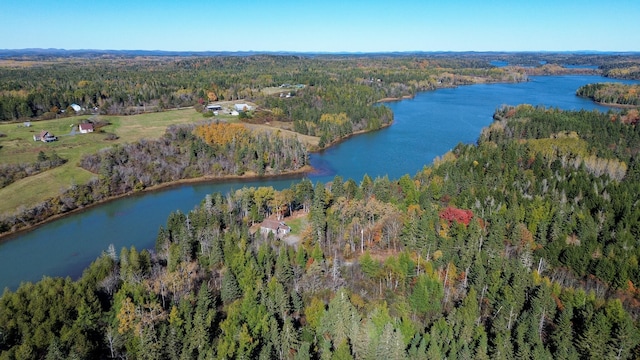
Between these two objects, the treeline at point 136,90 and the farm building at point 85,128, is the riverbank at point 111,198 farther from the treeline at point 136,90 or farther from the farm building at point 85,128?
the treeline at point 136,90

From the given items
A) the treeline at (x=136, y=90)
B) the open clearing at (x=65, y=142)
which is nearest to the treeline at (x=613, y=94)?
the treeline at (x=136, y=90)

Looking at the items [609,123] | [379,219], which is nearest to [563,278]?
[379,219]

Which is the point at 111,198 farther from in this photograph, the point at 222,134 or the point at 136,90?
the point at 136,90

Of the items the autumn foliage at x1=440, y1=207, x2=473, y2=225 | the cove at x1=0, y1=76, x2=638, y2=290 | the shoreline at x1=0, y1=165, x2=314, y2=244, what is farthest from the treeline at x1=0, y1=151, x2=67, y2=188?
the autumn foliage at x1=440, y1=207, x2=473, y2=225

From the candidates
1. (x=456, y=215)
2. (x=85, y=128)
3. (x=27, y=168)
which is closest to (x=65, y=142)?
(x=85, y=128)

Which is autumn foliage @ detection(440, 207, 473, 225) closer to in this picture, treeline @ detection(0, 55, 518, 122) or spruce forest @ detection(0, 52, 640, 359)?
spruce forest @ detection(0, 52, 640, 359)
